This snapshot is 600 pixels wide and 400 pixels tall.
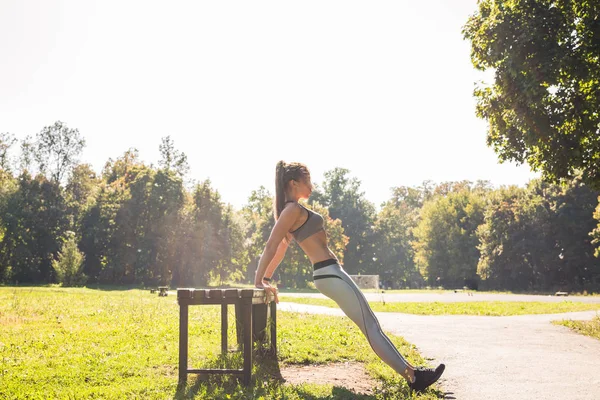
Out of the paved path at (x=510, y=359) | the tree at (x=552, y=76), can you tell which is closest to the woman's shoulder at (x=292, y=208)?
the paved path at (x=510, y=359)

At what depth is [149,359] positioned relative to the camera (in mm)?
7043

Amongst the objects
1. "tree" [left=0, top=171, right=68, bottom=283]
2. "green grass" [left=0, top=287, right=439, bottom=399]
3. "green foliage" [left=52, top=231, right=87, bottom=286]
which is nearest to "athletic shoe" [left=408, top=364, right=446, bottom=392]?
"green grass" [left=0, top=287, right=439, bottom=399]

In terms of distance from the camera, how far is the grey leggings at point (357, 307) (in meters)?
5.04

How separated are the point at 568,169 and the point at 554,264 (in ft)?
133

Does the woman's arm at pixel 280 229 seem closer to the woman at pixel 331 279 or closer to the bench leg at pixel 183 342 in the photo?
the woman at pixel 331 279

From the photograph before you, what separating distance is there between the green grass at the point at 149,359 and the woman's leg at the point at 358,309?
0.35 meters

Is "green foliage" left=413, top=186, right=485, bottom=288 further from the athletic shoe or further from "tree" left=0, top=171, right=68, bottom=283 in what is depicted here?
the athletic shoe

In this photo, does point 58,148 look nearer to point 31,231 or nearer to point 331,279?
point 31,231

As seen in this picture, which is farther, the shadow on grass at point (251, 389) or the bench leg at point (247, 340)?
the bench leg at point (247, 340)

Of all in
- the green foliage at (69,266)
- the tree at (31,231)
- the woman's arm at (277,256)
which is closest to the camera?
the woman's arm at (277,256)

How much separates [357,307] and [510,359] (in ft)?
11.6

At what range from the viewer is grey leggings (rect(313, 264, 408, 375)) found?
198 inches

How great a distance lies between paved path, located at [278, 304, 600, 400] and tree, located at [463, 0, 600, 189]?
407cm

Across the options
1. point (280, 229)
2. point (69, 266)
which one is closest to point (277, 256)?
point (280, 229)
